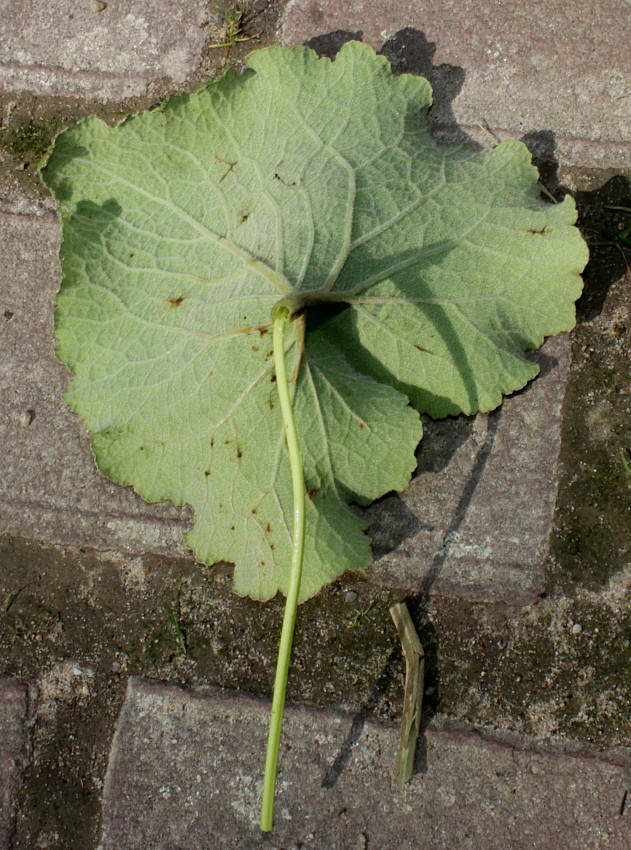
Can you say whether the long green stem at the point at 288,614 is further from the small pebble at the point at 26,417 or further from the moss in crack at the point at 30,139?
the moss in crack at the point at 30,139

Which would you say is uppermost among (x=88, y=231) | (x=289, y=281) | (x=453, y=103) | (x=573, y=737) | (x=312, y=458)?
(x=453, y=103)

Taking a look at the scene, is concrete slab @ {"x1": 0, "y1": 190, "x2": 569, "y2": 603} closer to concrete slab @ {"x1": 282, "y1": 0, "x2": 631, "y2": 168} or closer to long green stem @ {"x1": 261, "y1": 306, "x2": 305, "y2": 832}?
long green stem @ {"x1": 261, "y1": 306, "x2": 305, "y2": 832}

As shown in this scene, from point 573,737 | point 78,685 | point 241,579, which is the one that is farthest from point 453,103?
point 78,685

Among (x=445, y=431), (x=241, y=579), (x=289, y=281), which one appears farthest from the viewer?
(x=445, y=431)

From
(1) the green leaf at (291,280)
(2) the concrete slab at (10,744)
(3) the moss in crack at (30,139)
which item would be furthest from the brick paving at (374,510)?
(1) the green leaf at (291,280)

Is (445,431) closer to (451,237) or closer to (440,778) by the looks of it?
(451,237)

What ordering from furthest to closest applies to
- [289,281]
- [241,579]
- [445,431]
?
[445,431] < [241,579] < [289,281]
